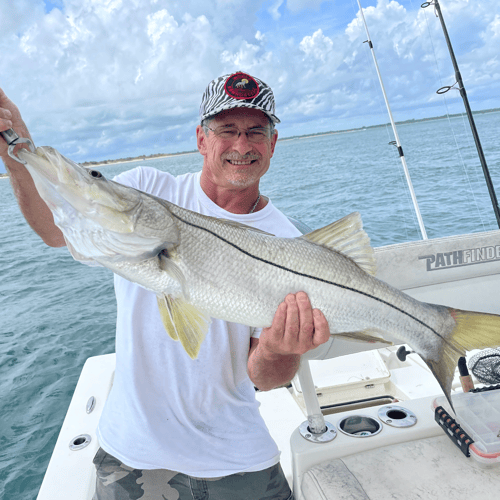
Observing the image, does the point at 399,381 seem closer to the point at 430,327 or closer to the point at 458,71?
the point at 430,327

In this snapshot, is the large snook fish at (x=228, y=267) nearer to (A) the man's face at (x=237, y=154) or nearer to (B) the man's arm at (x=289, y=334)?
(B) the man's arm at (x=289, y=334)

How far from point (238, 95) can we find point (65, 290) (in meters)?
12.1

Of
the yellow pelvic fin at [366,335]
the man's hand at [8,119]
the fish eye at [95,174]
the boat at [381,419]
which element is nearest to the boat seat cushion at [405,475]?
the boat at [381,419]

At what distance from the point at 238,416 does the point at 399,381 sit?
231 centimetres

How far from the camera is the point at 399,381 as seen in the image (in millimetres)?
3922

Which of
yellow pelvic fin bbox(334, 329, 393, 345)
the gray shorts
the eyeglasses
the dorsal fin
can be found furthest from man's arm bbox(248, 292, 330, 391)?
the eyeglasses

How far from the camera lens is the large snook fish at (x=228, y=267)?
55.0 inches

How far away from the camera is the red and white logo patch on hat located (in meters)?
2.15

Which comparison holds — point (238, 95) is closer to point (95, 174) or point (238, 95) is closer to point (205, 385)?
point (95, 174)

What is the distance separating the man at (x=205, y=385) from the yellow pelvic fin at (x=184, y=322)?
0.38m

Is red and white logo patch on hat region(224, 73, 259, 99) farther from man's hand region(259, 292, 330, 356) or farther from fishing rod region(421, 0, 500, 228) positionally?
fishing rod region(421, 0, 500, 228)

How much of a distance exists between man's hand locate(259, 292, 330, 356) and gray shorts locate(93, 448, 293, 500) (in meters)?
0.83

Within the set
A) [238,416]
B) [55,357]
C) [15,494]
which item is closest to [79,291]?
[55,357]

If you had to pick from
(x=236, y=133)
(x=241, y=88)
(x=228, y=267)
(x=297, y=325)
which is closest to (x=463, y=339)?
(x=297, y=325)
